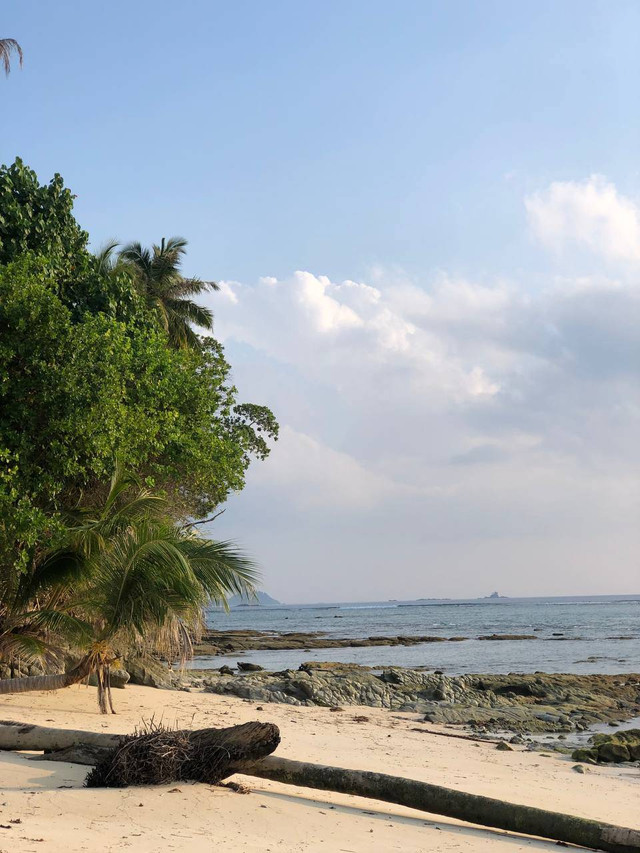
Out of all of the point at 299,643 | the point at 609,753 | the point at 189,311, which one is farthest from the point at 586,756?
the point at 299,643

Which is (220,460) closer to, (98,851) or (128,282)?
(128,282)

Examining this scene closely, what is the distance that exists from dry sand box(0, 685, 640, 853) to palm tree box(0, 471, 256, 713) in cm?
95

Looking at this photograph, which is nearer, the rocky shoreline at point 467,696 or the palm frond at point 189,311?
the rocky shoreline at point 467,696

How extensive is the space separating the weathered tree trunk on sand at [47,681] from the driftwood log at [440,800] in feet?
14.6

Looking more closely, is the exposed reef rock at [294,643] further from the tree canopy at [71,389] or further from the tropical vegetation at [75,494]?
the tropical vegetation at [75,494]

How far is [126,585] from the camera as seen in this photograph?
11.1m

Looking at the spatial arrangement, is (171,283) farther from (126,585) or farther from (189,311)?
(126,585)

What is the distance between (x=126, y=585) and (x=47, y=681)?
2.22m

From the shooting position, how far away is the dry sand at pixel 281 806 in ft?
17.1

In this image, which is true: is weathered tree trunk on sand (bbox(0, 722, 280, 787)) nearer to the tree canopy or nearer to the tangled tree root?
the tangled tree root

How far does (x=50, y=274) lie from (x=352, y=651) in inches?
1275

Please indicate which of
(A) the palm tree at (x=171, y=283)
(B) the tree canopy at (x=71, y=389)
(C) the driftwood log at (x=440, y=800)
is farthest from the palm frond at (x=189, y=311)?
(C) the driftwood log at (x=440, y=800)

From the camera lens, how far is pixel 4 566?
12.2 meters

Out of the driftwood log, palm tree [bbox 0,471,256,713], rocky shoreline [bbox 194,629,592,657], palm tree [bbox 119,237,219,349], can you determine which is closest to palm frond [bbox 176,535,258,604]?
palm tree [bbox 0,471,256,713]
